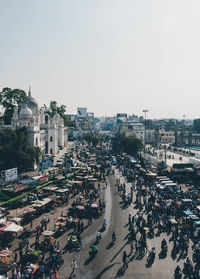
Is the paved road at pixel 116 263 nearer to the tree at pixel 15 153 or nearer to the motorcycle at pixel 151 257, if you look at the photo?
the motorcycle at pixel 151 257

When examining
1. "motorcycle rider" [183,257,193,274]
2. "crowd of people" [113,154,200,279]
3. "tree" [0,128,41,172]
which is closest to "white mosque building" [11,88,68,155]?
"tree" [0,128,41,172]

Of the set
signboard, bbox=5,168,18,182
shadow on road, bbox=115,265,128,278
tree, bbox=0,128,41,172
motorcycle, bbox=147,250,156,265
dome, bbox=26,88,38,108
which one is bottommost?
shadow on road, bbox=115,265,128,278

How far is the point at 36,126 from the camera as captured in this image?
2058 inches

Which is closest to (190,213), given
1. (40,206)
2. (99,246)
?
(99,246)

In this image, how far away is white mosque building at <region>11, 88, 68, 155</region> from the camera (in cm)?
5094

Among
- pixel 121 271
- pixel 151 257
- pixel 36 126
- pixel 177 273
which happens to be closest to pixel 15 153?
pixel 36 126

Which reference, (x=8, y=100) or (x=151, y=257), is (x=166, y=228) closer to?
(x=151, y=257)

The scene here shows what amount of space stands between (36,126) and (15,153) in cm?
1308

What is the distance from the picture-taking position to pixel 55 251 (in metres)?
18.1

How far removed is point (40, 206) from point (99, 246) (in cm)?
923

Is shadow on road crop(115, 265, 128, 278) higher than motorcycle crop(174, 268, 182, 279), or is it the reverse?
motorcycle crop(174, 268, 182, 279)

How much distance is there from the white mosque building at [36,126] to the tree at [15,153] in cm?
711

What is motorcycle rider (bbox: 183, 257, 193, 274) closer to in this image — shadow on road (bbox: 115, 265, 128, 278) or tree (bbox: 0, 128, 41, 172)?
shadow on road (bbox: 115, 265, 128, 278)

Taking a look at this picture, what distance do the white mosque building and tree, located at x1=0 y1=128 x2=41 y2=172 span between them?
7.11m
